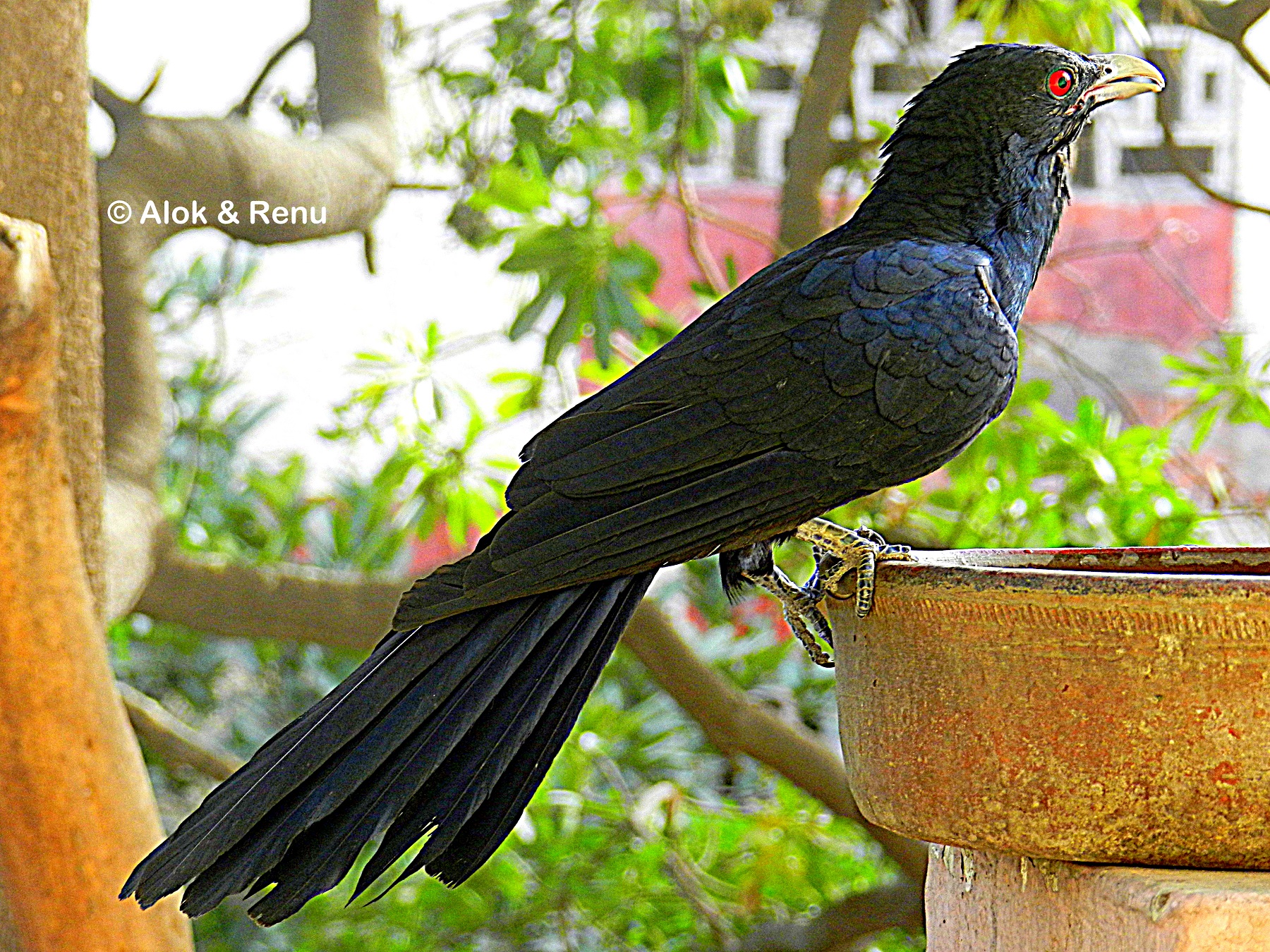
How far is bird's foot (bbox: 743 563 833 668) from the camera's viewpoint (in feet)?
2.93

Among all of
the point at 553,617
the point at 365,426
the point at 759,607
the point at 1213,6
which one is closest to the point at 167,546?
the point at 365,426

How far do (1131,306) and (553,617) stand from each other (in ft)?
12.9

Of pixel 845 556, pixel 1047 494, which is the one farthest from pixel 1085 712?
pixel 1047 494

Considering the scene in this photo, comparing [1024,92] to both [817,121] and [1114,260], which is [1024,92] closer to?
[817,121]

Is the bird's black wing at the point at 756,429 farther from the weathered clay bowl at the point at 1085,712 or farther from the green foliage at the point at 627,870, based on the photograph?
the green foliage at the point at 627,870

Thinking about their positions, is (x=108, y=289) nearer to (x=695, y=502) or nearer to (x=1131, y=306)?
(x=695, y=502)

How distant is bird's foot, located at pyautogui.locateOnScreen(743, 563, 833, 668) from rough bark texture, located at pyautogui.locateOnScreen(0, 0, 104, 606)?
72 cm

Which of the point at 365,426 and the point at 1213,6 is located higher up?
the point at 1213,6

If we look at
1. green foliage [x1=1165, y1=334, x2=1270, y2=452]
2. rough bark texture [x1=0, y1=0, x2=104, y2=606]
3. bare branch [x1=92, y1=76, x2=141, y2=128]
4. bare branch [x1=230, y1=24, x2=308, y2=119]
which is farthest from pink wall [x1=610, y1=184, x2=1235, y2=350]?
rough bark texture [x1=0, y1=0, x2=104, y2=606]

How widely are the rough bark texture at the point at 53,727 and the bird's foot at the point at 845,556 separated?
2.21ft

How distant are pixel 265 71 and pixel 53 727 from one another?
1.42 m

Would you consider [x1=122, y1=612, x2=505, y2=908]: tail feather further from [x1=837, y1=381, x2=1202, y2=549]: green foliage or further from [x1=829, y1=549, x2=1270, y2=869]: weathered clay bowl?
[x1=837, y1=381, x2=1202, y2=549]: green foliage

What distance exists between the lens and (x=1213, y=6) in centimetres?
172

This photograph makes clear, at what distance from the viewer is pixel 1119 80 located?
0.97 meters
